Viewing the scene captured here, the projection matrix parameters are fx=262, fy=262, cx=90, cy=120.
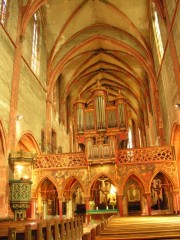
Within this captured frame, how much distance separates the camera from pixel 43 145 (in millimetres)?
18719

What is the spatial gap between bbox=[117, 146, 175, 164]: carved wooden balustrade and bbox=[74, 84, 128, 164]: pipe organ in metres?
0.61

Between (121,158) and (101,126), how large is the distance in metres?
2.82

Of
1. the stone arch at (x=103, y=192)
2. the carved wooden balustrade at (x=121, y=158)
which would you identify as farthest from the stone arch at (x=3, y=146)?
the stone arch at (x=103, y=192)

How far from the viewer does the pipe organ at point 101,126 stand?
49.4 feet

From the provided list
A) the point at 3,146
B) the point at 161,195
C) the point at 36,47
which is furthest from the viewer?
the point at 161,195

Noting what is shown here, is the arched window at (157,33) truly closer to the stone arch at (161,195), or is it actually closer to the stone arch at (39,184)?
the stone arch at (161,195)

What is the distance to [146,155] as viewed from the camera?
582 inches

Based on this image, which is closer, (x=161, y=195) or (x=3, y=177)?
(x=3, y=177)

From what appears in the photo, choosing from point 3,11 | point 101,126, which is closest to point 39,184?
point 101,126

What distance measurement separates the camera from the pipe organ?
592 inches

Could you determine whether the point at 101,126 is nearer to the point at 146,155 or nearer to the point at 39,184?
the point at 146,155

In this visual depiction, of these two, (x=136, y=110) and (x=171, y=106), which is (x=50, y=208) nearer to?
(x=171, y=106)

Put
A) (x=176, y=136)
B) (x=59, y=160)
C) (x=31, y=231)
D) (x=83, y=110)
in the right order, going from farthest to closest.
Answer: (x=83, y=110)
(x=176, y=136)
(x=59, y=160)
(x=31, y=231)

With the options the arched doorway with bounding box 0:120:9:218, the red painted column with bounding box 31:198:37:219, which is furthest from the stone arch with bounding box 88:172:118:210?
the arched doorway with bounding box 0:120:9:218
